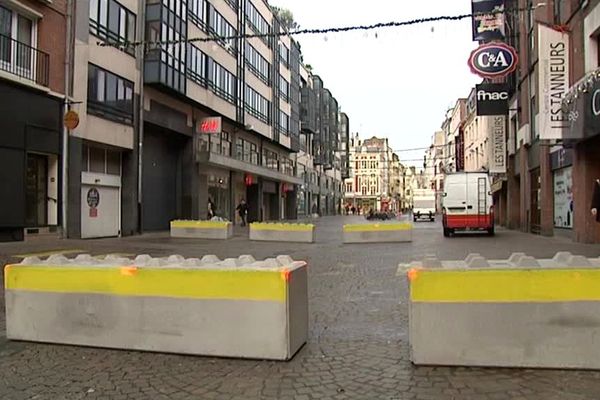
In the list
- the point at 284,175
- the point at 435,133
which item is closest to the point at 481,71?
the point at 284,175

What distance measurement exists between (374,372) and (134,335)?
7.57 ft

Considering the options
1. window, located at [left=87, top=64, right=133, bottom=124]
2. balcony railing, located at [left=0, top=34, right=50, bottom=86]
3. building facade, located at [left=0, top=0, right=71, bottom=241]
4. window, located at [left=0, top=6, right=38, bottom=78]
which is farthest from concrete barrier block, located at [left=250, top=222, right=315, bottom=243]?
window, located at [left=0, top=6, right=38, bottom=78]

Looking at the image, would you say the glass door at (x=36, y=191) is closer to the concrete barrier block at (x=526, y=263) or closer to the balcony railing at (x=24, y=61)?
the balcony railing at (x=24, y=61)

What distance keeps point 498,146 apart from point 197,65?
17.9 meters

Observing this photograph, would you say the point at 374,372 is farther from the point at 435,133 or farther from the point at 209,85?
the point at 435,133

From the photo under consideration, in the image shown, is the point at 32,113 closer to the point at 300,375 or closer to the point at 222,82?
the point at 300,375

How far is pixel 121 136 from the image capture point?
2394 cm

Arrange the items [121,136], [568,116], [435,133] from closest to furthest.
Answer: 1. [568,116]
2. [121,136]
3. [435,133]

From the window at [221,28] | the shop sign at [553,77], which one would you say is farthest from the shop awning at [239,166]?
the shop sign at [553,77]

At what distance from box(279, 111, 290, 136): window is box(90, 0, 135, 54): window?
1043 inches

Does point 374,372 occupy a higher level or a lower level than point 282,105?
lower

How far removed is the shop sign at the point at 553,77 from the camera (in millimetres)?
17484

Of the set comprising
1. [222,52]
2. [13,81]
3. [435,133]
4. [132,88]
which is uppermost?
[435,133]

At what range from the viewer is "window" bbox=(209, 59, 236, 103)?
112 ft
